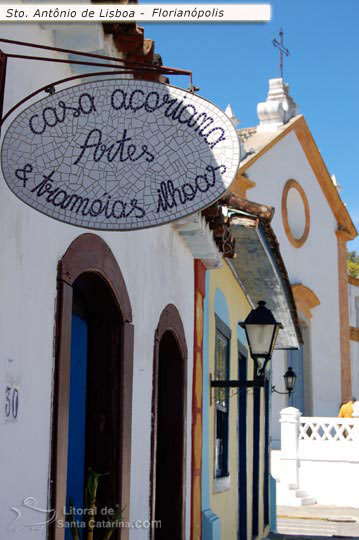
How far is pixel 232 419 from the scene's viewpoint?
405 inches

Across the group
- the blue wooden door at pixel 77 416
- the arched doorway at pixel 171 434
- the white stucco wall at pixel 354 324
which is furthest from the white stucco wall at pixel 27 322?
the white stucco wall at pixel 354 324

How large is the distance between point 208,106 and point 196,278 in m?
4.94

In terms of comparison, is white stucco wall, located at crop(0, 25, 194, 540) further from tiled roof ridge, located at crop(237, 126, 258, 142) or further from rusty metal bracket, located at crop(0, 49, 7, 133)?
tiled roof ridge, located at crop(237, 126, 258, 142)

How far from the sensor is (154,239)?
6.24 m

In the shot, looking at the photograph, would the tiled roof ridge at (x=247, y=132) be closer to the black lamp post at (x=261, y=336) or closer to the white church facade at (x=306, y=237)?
the white church facade at (x=306, y=237)

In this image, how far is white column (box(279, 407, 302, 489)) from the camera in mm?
17266

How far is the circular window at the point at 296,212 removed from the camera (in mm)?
24578

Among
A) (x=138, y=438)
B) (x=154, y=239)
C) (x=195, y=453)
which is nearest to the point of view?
(x=138, y=438)

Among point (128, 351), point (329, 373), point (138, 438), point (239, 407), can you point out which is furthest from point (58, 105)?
point (329, 373)

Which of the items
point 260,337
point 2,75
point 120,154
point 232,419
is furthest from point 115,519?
point 232,419

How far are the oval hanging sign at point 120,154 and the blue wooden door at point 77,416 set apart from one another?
5.94ft

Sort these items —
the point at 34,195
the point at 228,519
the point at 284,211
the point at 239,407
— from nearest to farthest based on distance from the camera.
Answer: the point at 34,195 < the point at 228,519 < the point at 239,407 < the point at 284,211

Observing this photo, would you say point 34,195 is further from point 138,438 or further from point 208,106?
point 138,438

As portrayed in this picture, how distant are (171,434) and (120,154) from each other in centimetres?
415
